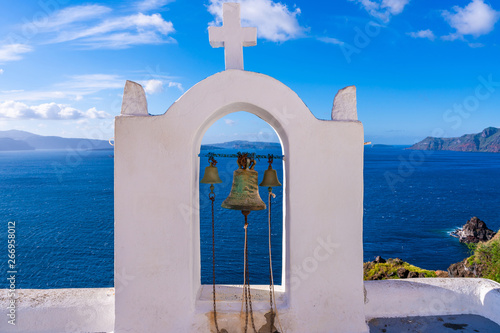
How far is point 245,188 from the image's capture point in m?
3.99

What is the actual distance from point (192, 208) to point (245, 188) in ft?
1.97

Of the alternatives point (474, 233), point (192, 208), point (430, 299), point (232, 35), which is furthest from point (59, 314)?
point (474, 233)

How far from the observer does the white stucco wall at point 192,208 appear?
12.5 ft

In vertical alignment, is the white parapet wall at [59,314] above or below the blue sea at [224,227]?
above

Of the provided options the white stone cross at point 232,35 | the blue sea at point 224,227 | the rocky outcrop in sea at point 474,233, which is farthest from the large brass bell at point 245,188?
the rocky outcrop in sea at point 474,233

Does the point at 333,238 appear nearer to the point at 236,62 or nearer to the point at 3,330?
the point at 236,62

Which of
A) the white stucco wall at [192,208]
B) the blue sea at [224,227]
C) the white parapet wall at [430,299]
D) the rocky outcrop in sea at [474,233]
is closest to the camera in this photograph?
the white stucco wall at [192,208]

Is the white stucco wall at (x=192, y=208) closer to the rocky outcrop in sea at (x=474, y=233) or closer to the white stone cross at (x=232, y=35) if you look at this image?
the white stone cross at (x=232, y=35)

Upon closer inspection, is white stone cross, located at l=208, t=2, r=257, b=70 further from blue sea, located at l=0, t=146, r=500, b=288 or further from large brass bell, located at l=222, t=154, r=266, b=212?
blue sea, located at l=0, t=146, r=500, b=288

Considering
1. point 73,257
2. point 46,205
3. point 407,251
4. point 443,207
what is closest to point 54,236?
point 73,257

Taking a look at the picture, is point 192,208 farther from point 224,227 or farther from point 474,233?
point 474,233

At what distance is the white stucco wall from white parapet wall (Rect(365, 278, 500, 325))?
909 mm

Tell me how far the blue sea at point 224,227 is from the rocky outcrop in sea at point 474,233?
115 cm

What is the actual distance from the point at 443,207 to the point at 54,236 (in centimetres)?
5356
